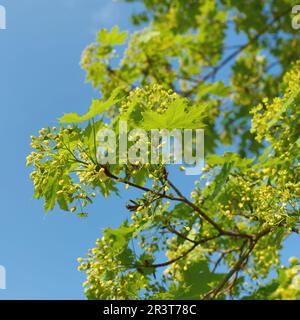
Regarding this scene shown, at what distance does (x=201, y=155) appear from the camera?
4.65 m

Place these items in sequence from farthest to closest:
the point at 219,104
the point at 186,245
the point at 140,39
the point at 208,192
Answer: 1. the point at 219,104
2. the point at 140,39
3. the point at 186,245
4. the point at 208,192

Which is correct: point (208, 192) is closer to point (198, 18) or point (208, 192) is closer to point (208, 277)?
point (208, 277)

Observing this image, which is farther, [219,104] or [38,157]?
[219,104]

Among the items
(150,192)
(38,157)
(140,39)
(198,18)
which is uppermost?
(198,18)

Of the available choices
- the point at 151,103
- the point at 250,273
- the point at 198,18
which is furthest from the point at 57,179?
the point at 198,18

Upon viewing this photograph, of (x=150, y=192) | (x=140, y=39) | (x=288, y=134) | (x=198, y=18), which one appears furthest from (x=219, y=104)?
(x=150, y=192)

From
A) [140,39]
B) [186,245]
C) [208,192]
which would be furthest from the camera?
[140,39]

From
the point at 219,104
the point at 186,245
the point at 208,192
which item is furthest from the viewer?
the point at 219,104

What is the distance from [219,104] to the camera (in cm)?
955

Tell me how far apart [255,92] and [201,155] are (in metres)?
5.61

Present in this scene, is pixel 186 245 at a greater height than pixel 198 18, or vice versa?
pixel 198 18

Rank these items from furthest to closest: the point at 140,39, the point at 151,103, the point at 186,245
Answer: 1. the point at 140,39
2. the point at 186,245
3. the point at 151,103

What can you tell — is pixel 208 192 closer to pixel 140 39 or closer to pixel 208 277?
pixel 208 277

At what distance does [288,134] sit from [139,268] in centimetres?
185
